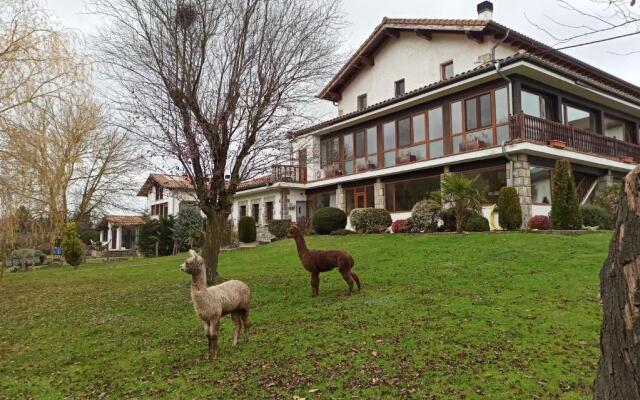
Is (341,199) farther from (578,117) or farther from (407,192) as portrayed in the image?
(578,117)

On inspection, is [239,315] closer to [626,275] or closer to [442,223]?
[626,275]

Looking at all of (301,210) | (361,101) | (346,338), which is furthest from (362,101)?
(346,338)

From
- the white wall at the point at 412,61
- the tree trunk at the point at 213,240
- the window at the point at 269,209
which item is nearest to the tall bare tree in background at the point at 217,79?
the tree trunk at the point at 213,240

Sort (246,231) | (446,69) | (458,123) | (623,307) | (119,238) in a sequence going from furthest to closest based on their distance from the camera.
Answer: (119,238) < (246,231) < (446,69) < (458,123) < (623,307)

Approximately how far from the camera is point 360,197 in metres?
27.1

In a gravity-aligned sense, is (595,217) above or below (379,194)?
below

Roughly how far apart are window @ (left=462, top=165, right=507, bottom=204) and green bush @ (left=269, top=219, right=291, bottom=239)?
11928 millimetres

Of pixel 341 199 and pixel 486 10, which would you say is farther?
pixel 341 199

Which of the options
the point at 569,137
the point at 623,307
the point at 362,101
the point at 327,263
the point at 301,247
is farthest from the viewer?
the point at 362,101

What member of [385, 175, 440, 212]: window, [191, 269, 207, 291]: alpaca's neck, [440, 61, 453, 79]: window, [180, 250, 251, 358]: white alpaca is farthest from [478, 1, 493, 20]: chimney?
[191, 269, 207, 291]: alpaca's neck

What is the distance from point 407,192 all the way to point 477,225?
598 centimetres

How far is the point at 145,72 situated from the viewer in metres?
11.4

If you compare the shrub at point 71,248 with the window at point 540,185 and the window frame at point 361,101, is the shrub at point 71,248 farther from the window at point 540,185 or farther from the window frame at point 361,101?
the window at point 540,185

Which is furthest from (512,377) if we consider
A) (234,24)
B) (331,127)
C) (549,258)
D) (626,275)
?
(331,127)
